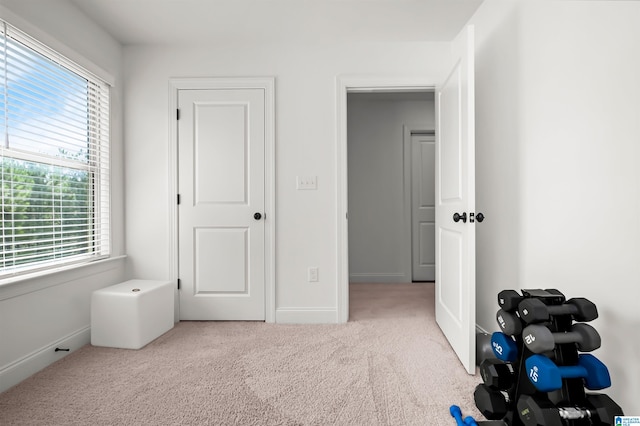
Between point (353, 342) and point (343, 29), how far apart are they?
7.83ft

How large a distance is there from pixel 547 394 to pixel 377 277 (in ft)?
10.5

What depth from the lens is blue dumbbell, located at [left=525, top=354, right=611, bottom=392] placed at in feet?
3.82

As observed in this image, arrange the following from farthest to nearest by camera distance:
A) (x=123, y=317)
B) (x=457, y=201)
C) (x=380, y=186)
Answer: (x=380, y=186), (x=123, y=317), (x=457, y=201)

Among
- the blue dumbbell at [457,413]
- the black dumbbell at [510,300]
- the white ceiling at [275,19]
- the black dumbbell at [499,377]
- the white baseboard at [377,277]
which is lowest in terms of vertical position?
the blue dumbbell at [457,413]

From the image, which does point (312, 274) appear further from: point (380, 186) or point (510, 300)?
point (380, 186)

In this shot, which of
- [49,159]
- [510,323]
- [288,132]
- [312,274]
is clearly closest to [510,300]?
[510,323]

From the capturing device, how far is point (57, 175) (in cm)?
229

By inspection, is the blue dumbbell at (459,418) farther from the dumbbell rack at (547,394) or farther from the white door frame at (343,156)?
the white door frame at (343,156)

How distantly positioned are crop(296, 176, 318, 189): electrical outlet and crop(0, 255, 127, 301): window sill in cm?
165

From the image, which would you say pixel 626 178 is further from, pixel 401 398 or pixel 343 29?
pixel 343 29

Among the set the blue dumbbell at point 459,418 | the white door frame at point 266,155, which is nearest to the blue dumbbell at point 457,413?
the blue dumbbell at point 459,418

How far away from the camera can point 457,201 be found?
2.20 m

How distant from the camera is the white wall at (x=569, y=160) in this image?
4.13 feet

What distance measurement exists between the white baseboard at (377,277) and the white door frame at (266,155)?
1.80 meters
